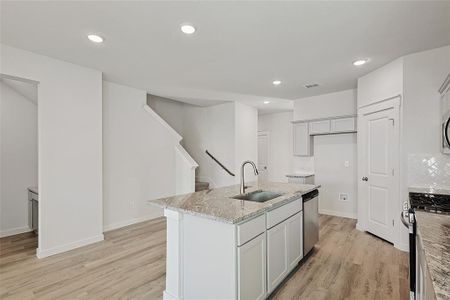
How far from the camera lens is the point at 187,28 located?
2.37 metres

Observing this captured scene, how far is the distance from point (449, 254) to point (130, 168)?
4.44 metres

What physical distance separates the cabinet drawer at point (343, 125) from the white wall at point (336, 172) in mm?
269

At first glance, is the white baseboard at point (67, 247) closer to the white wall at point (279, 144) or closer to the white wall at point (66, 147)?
the white wall at point (66, 147)

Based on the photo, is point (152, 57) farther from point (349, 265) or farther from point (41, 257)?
point (349, 265)

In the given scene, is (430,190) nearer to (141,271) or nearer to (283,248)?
(283,248)

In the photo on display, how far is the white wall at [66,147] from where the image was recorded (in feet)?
9.96

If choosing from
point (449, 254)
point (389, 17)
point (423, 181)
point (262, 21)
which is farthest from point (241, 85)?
point (449, 254)

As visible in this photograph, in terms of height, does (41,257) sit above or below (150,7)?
below

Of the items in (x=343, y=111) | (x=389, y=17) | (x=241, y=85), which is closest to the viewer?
(x=389, y=17)

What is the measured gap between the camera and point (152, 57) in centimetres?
309

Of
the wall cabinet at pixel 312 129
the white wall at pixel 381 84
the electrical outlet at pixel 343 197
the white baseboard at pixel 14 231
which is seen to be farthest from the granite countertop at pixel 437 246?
the white baseboard at pixel 14 231

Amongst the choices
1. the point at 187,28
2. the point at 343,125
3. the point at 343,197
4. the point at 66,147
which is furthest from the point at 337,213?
the point at 66,147

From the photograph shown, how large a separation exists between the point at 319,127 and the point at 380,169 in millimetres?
1696

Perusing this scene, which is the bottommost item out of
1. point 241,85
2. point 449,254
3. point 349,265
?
point 349,265
